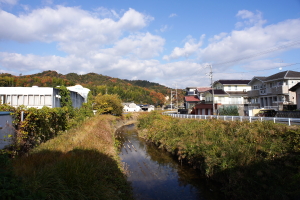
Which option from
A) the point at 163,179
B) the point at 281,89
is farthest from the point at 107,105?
the point at 163,179

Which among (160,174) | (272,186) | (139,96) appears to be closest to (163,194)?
(160,174)

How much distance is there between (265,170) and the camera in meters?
7.82

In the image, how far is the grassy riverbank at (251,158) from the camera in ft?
24.0

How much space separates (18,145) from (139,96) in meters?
95.5

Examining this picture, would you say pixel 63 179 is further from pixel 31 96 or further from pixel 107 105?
pixel 107 105

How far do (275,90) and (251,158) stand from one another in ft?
78.8

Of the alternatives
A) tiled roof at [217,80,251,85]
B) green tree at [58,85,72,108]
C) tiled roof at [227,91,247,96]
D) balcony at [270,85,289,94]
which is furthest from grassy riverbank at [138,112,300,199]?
tiled roof at [217,80,251,85]

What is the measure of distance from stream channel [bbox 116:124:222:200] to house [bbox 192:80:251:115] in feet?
77.1

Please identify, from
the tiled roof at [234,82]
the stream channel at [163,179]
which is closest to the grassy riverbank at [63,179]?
the stream channel at [163,179]

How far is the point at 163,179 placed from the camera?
1039 centimetres

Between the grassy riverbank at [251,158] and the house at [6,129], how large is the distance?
8.91m

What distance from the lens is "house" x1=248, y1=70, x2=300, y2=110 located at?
2674 cm

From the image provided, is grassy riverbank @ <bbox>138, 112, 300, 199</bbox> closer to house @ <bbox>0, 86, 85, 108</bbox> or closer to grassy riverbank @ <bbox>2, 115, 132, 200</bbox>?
grassy riverbank @ <bbox>2, 115, 132, 200</bbox>

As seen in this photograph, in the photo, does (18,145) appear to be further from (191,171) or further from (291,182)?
(291,182)
